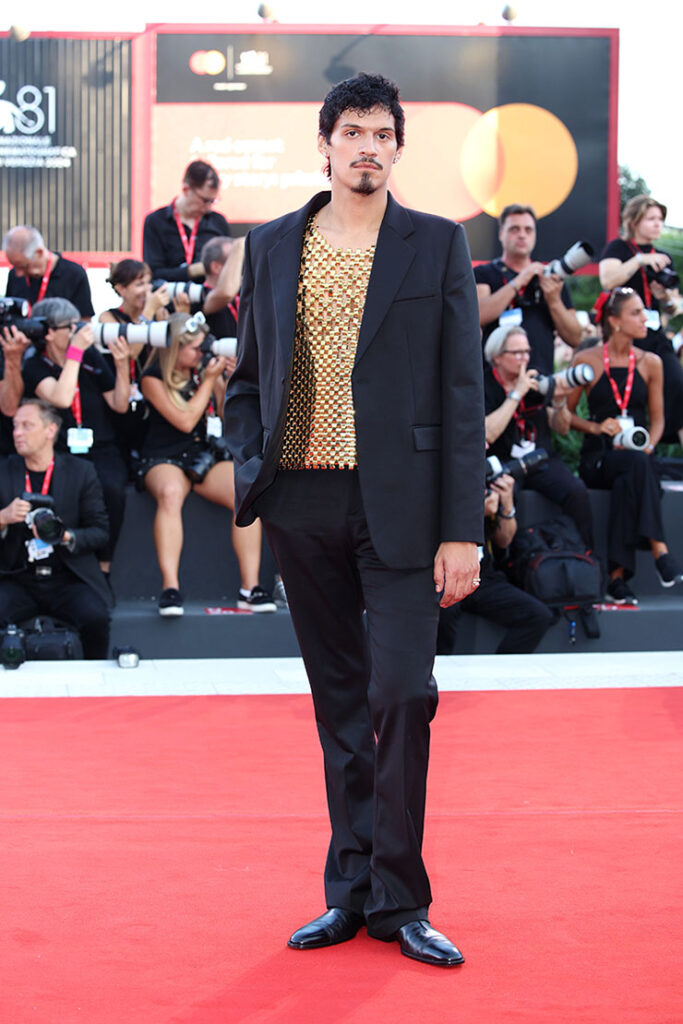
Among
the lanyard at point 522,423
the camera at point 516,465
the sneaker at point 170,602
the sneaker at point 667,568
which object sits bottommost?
the sneaker at point 170,602

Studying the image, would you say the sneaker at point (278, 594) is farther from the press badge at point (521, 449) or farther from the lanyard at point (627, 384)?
the lanyard at point (627, 384)

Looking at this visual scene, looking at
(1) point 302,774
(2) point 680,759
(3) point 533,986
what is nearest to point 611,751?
(2) point 680,759

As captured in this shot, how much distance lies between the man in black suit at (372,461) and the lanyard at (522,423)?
13.0ft

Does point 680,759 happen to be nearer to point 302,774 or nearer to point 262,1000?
point 302,774

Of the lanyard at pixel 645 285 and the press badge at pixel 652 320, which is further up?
the lanyard at pixel 645 285

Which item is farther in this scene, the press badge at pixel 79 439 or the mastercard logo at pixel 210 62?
the mastercard logo at pixel 210 62

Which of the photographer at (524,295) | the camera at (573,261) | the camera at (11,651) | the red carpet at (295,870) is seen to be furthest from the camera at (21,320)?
the camera at (573,261)

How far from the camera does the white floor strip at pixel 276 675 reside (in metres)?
5.27

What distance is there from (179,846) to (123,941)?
65 centimetres

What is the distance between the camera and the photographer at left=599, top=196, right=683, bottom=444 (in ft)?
23.7

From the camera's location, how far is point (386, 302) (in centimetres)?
249

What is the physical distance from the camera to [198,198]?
7.27m

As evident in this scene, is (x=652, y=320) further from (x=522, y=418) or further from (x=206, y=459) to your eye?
(x=206, y=459)

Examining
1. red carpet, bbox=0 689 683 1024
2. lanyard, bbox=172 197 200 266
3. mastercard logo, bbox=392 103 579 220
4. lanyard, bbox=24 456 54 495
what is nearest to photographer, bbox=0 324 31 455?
lanyard, bbox=24 456 54 495
